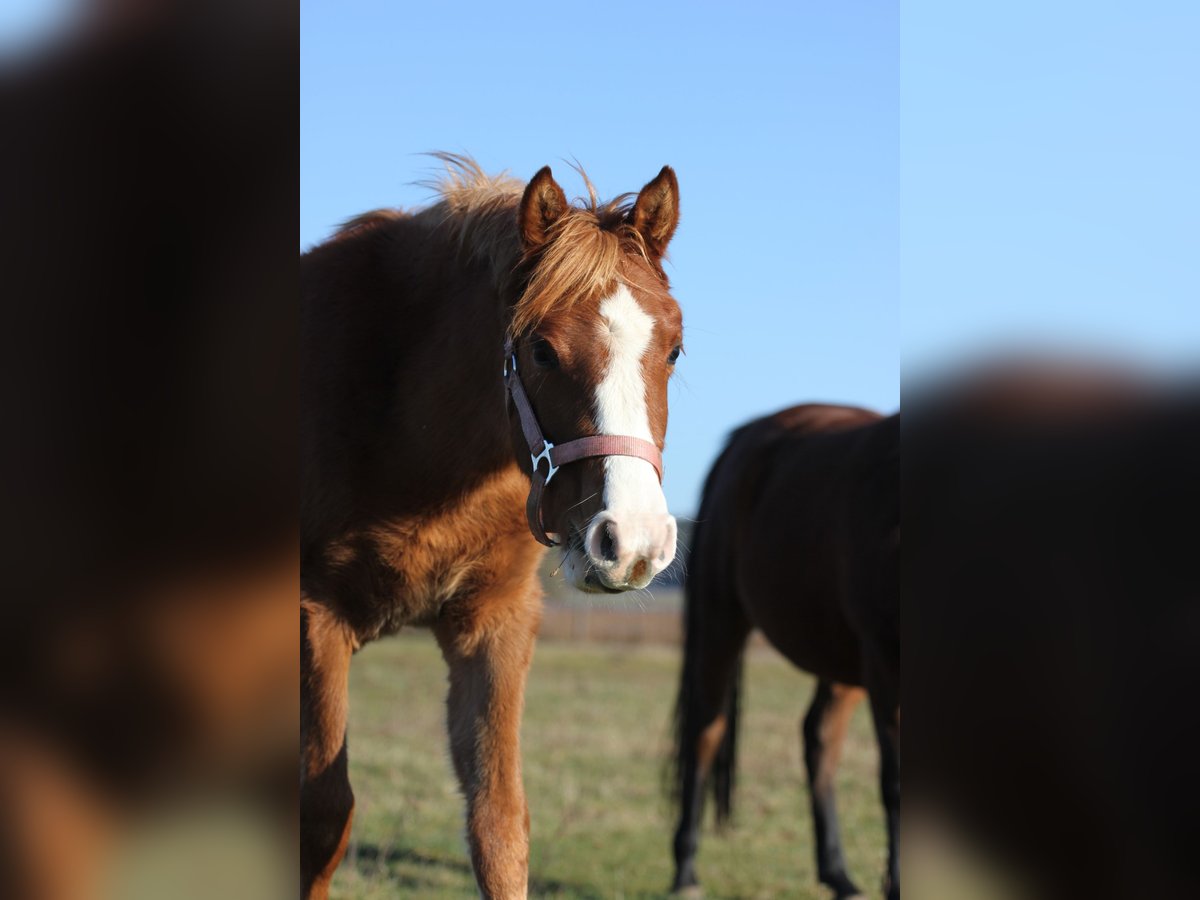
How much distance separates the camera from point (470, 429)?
10.4 feet

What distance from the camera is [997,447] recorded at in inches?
42.8

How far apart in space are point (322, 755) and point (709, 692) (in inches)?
147

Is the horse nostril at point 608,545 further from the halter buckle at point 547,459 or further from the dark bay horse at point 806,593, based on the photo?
the dark bay horse at point 806,593

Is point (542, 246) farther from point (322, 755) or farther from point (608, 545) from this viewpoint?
point (322, 755)

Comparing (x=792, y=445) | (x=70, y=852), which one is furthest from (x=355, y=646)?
(x=792, y=445)

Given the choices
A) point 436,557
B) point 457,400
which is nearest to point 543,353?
point 457,400

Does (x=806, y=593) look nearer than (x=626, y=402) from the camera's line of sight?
No

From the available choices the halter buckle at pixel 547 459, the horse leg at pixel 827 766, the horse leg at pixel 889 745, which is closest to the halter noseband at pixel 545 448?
the halter buckle at pixel 547 459

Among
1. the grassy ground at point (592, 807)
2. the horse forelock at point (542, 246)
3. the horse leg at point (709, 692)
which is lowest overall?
the grassy ground at point (592, 807)

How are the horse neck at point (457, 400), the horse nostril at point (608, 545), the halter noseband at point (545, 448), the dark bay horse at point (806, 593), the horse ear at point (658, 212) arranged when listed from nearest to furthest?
the horse nostril at point (608, 545) → the halter noseband at point (545, 448) → the horse ear at point (658, 212) → the horse neck at point (457, 400) → the dark bay horse at point (806, 593)

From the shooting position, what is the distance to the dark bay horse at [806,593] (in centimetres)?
477

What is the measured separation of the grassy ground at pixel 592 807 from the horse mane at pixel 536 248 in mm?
1515

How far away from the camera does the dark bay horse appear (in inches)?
188

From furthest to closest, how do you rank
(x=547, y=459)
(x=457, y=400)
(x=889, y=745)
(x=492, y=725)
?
(x=889, y=745) < (x=492, y=725) < (x=457, y=400) < (x=547, y=459)
